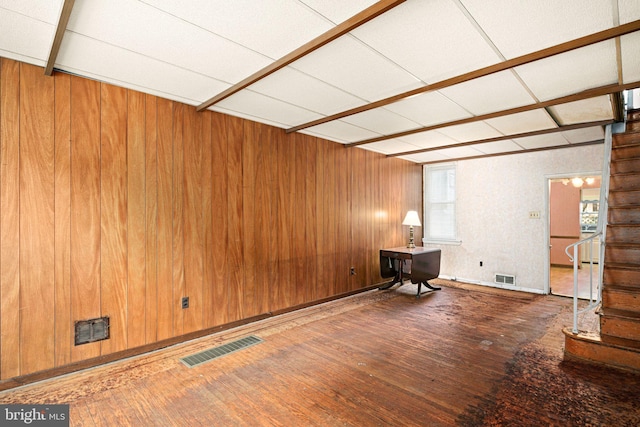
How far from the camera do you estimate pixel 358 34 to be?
1.97 metres

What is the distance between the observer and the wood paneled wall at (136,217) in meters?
2.37

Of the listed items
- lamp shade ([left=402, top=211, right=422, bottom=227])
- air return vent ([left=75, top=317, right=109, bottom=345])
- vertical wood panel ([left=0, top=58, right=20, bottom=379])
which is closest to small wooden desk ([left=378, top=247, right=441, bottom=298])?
lamp shade ([left=402, top=211, right=422, bottom=227])

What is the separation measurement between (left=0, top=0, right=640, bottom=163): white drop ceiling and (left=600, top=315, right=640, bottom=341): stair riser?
1.97 m

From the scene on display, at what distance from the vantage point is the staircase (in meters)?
2.65

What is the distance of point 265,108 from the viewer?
10.9 ft

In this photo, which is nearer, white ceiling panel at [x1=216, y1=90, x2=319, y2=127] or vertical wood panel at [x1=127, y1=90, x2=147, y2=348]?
vertical wood panel at [x1=127, y1=90, x2=147, y2=348]

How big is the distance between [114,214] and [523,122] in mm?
4504

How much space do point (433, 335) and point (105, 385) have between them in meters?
3.06

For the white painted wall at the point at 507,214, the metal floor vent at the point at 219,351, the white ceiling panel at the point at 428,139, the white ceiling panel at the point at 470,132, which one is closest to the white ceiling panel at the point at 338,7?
the white ceiling panel at the point at 470,132

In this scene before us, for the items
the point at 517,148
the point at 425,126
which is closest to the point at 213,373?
the point at 425,126

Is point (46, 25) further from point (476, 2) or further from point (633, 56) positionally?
point (633, 56)

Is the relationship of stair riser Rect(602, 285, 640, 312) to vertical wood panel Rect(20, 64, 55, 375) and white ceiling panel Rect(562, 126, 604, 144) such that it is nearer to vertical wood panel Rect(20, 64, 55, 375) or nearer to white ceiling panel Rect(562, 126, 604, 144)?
white ceiling panel Rect(562, 126, 604, 144)

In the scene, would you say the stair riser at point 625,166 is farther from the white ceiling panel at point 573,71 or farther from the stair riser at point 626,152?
the white ceiling panel at point 573,71

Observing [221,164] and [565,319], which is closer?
[221,164]
